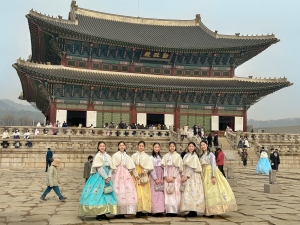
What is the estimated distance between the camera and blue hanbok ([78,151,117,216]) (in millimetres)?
6582

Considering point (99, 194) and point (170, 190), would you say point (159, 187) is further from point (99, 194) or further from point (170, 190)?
point (99, 194)

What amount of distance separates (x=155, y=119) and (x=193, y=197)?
24105mm

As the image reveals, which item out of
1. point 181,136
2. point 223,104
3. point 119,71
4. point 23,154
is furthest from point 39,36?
point 223,104

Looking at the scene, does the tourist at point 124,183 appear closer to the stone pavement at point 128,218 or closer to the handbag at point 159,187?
the stone pavement at point 128,218

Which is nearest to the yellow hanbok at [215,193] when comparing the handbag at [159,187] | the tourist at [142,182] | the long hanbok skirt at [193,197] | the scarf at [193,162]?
the long hanbok skirt at [193,197]

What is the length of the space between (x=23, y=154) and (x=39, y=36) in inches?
513

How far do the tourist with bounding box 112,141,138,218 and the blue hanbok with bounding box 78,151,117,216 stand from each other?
0.15 metres

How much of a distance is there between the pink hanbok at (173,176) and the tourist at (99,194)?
118cm

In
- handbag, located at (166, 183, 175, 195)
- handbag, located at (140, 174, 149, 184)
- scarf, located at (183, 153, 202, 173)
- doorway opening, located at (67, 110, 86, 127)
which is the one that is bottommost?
handbag, located at (166, 183, 175, 195)

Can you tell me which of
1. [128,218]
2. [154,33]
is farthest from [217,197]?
[154,33]

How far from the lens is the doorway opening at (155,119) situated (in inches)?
1212

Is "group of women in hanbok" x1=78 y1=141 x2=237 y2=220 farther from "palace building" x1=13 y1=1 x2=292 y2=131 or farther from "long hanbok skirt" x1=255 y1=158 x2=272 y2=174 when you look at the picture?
"palace building" x1=13 y1=1 x2=292 y2=131

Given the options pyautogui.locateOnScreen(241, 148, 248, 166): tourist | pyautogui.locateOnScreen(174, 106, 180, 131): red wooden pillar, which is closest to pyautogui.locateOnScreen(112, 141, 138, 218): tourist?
pyautogui.locateOnScreen(241, 148, 248, 166): tourist

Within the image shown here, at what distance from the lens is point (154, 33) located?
115 feet
